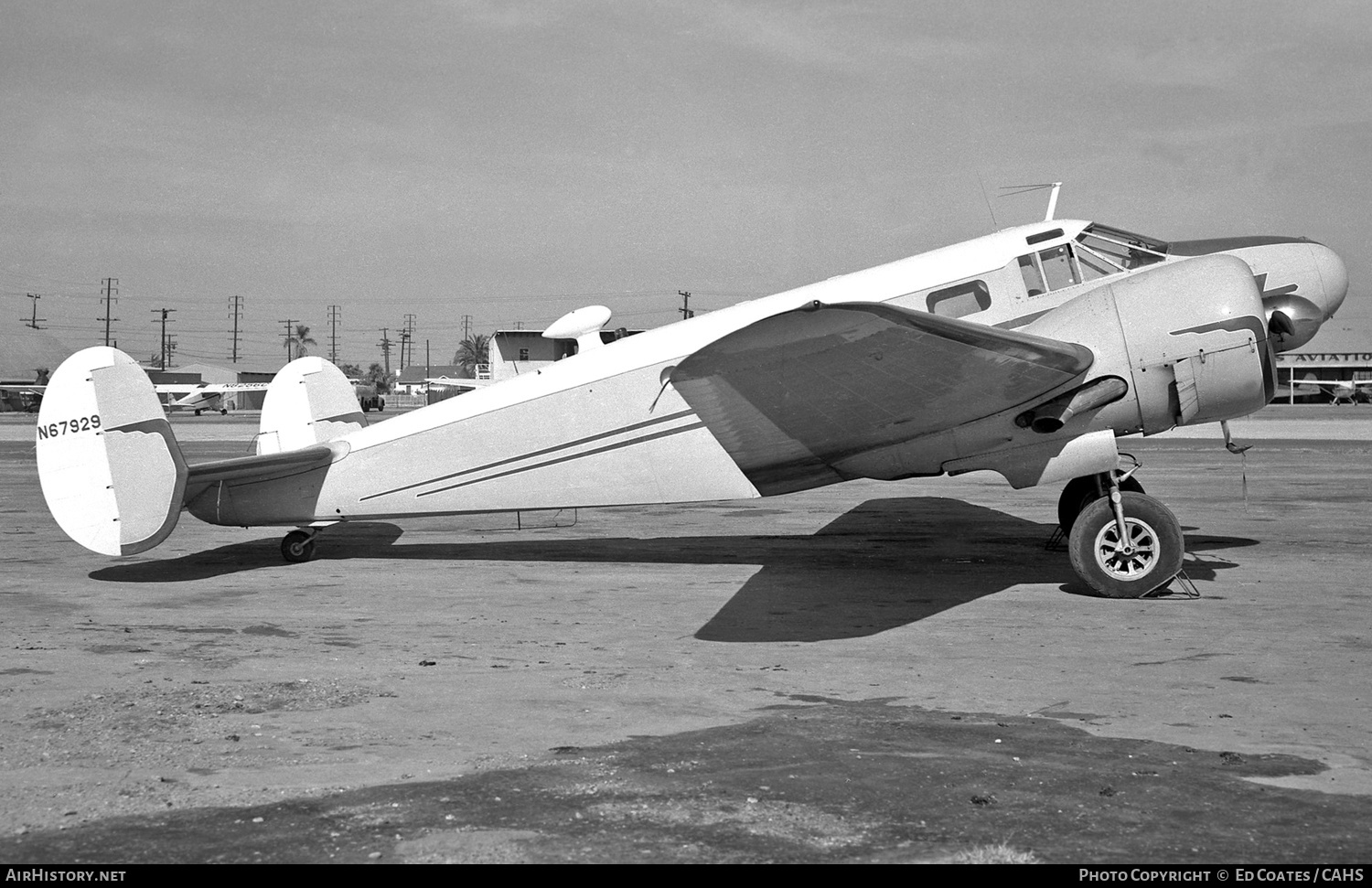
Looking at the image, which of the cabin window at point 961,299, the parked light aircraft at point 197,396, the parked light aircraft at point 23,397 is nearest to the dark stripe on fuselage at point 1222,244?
the cabin window at point 961,299

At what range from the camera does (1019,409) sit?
32.0ft

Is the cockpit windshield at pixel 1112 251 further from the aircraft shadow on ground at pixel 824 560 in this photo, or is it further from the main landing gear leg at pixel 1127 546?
the aircraft shadow on ground at pixel 824 560

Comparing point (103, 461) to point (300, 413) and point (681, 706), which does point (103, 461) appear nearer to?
point (300, 413)

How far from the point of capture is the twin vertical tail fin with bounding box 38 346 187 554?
33.7 feet

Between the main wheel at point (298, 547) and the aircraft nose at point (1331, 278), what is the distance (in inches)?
417

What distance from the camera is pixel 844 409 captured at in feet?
30.7

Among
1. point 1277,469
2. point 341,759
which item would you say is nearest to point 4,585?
point 341,759

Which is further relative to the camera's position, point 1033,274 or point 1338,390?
point 1338,390

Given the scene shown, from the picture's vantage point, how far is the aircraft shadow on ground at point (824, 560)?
Answer: 9.02m

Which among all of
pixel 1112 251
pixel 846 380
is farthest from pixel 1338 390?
pixel 846 380

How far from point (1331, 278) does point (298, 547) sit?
Answer: 1083cm

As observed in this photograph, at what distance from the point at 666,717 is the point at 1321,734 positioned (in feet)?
10.9

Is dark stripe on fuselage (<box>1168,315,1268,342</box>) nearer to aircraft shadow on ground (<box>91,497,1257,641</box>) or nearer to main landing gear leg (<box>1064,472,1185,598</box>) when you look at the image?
main landing gear leg (<box>1064,472,1185,598</box>)
